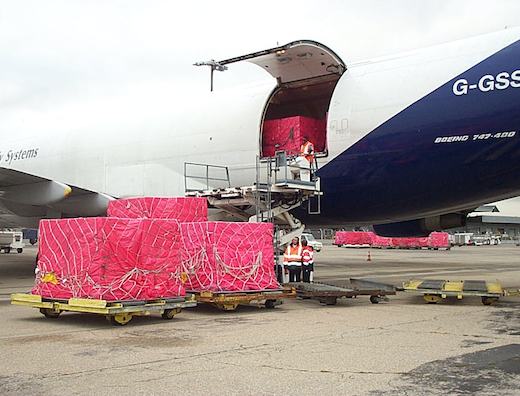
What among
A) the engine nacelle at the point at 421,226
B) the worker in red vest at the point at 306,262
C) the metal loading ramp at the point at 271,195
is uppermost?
the metal loading ramp at the point at 271,195

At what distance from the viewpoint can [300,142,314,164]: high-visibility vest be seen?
13969mm

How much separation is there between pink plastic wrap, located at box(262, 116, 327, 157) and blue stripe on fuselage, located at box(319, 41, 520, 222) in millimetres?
954

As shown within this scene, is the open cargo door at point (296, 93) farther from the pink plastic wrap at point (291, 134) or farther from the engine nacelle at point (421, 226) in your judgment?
the engine nacelle at point (421, 226)

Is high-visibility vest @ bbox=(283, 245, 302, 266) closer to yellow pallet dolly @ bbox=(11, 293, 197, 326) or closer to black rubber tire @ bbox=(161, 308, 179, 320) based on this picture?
yellow pallet dolly @ bbox=(11, 293, 197, 326)

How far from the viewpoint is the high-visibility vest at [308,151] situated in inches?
550

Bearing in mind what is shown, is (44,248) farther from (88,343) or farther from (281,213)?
(281,213)

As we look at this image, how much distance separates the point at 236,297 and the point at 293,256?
3233 millimetres

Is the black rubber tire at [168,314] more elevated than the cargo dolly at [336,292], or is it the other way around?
the cargo dolly at [336,292]

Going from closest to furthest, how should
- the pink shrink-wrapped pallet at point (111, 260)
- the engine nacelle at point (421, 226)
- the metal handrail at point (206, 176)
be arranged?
the pink shrink-wrapped pallet at point (111, 260)
the metal handrail at point (206, 176)
the engine nacelle at point (421, 226)

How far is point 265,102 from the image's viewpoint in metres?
15.0

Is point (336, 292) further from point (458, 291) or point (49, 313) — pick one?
point (49, 313)

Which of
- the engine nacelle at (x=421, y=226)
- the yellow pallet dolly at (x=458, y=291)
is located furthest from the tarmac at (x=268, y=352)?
the engine nacelle at (x=421, y=226)

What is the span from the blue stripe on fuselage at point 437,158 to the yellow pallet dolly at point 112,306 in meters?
5.14

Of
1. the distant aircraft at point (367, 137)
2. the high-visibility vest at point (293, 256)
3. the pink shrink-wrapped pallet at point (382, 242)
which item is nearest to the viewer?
the distant aircraft at point (367, 137)
